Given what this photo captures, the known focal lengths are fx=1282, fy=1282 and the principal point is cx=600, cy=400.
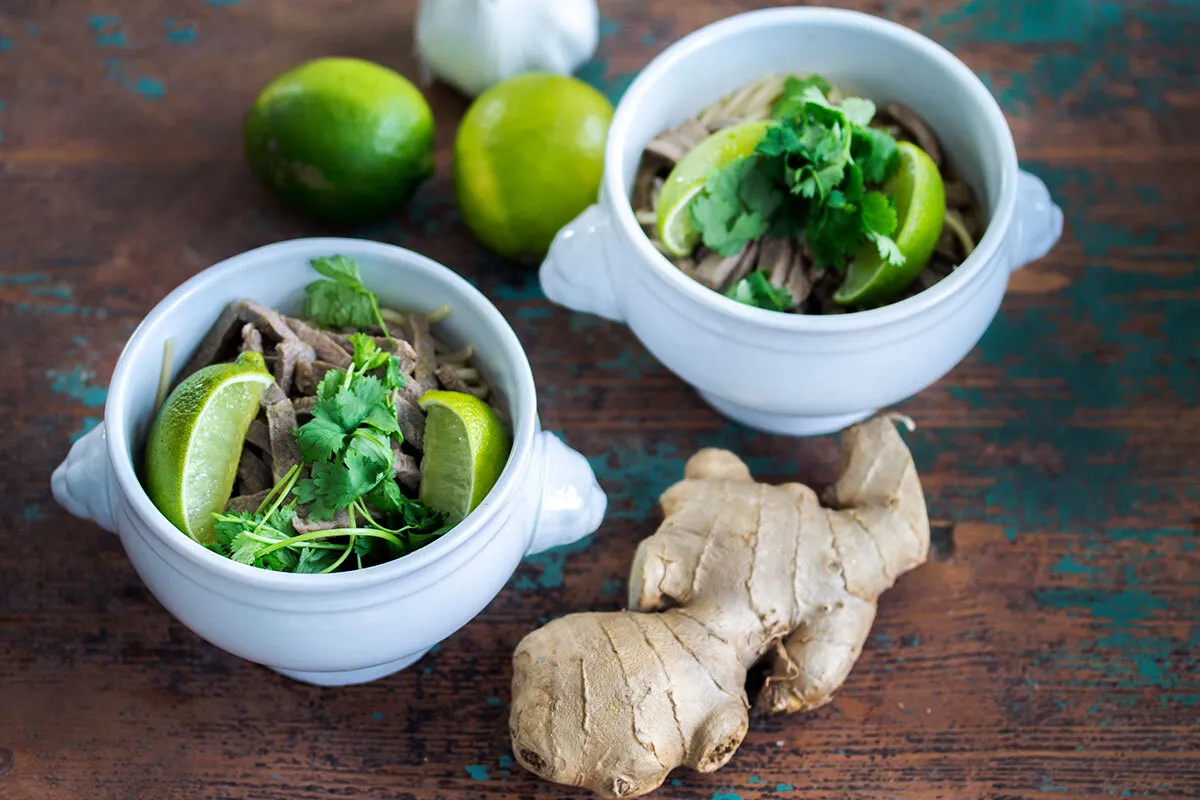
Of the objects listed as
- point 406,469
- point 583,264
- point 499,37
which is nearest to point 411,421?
point 406,469

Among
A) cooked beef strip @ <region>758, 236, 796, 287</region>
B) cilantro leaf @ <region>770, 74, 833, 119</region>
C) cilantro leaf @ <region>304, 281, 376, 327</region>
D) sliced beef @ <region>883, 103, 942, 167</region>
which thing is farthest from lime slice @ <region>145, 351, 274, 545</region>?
sliced beef @ <region>883, 103, 942, 167</region>

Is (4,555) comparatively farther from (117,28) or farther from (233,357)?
(117,28)

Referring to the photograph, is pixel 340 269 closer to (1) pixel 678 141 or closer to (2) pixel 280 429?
(2) pixel 280 429

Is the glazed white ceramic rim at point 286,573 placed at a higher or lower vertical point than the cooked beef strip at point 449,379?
higher

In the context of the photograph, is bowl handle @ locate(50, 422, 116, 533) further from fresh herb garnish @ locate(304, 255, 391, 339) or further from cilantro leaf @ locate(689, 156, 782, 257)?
cilantro leaf @ locate(689, 156, 782, 257)

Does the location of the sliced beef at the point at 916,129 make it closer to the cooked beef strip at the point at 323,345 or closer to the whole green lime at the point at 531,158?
the whole green lime at the point at 531,158

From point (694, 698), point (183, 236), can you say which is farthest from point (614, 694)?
point (183, 236)

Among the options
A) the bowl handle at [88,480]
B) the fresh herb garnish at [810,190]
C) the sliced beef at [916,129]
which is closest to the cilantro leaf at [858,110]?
the fresh herb garnish at [810,190]
